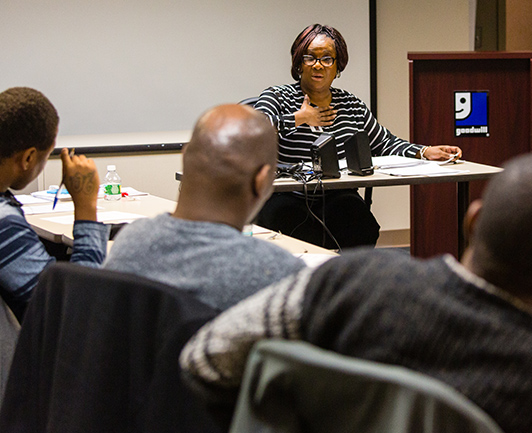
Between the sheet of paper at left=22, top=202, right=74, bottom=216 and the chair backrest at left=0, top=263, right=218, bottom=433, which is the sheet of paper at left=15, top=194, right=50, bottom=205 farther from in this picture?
the chair backrest at left=0, top=263, right=218, bottom=433

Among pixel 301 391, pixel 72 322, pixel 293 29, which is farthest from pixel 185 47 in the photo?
pixel 301 391

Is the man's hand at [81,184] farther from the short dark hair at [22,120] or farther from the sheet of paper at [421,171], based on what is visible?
the sheet of paper at [421,171]

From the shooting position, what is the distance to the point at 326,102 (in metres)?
3.38

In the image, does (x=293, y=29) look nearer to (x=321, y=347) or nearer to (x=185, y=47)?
(x=185, y=47)

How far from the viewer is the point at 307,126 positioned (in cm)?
328

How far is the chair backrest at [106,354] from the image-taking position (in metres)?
0.81

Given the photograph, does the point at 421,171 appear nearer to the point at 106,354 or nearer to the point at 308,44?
the point at 308,44

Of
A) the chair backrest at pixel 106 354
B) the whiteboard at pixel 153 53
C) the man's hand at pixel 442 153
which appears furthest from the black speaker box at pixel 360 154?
the chair backrest at pixel 106 354

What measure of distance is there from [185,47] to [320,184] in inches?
84.6

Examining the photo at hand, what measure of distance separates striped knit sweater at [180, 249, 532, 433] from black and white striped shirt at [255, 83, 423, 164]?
8.19 feet

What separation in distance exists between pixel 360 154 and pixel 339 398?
7.70ft

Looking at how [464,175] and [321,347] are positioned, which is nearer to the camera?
[321,347]

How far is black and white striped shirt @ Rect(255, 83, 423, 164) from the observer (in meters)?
3.22

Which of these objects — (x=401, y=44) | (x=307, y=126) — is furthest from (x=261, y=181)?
(x=401, y=44)
